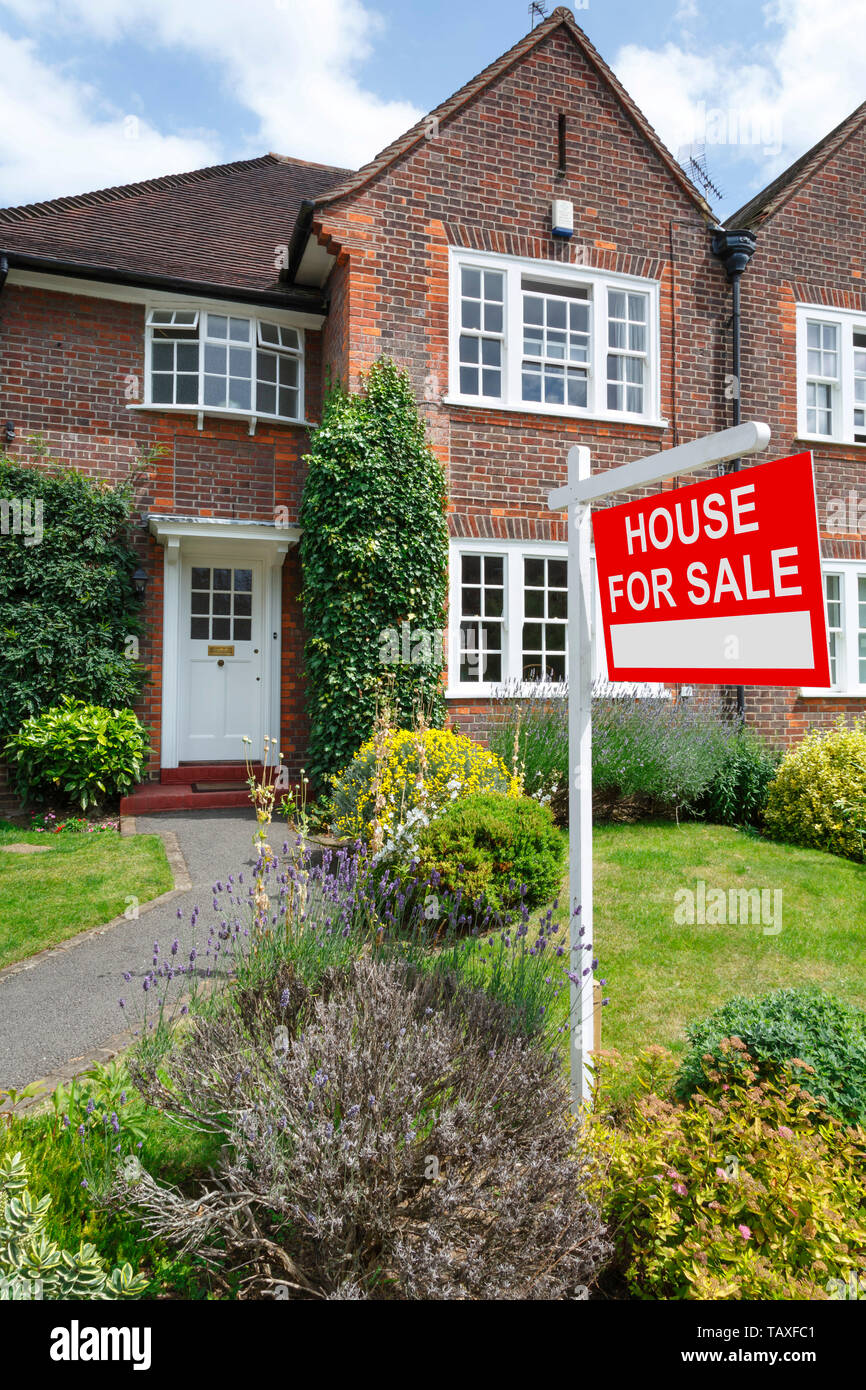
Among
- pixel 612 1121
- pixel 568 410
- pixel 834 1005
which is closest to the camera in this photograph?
pixel 612 1121

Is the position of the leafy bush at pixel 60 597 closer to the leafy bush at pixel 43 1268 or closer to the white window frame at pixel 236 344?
the white window frame at pixel 236 344

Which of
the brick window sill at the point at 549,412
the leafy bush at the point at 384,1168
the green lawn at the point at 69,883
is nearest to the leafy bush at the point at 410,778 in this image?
the green lawn at the point at 69,883


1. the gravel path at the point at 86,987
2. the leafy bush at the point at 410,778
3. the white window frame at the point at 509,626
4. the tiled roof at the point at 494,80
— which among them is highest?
the tiled roof at the point at 494,80

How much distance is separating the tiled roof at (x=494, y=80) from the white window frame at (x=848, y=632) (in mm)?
5400

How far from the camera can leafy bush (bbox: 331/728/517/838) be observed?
6.84m

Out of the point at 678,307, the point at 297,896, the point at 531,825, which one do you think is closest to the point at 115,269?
the point at 678,307

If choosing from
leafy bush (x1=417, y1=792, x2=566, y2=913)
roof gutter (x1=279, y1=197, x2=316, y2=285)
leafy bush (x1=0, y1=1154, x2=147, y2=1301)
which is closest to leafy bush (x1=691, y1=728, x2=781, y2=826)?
leafy bush (x1=417, y1=792, x2=566, y2=913)

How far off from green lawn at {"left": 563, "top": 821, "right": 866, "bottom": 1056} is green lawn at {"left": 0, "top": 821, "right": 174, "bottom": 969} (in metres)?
3.44

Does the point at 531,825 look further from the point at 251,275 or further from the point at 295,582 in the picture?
the point at 251,275

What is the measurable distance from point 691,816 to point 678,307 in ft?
23.0

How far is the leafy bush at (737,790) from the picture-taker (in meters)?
9.89

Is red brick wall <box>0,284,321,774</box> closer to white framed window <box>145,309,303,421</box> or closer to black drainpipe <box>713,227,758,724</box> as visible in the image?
white framed window <box>145,309,303,421</box>

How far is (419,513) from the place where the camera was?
975cm
